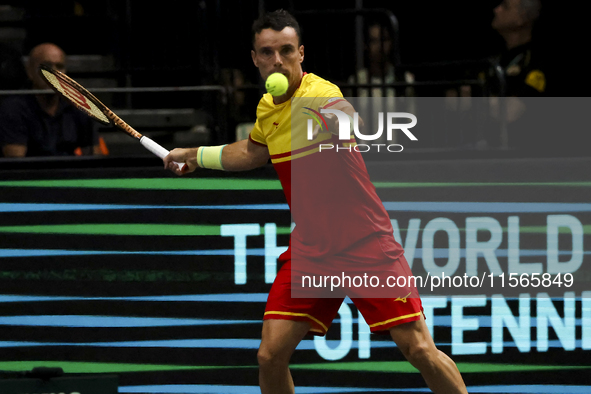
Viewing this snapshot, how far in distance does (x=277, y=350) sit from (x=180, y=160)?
3.78ft

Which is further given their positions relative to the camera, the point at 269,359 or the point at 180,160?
the point at 180,160

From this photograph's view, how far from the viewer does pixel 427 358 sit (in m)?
4.13

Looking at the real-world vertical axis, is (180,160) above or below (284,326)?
above

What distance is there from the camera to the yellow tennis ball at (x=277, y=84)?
399 cm

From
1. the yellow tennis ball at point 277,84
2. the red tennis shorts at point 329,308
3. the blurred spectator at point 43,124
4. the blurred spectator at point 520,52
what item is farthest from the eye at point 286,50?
the blurred spectator at point 520,52

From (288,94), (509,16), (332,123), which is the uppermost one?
(509,16)

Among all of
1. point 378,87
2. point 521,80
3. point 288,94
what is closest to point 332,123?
point 288,94

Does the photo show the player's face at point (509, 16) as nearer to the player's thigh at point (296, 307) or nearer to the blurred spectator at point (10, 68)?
the player's thigh at point (296, 307)

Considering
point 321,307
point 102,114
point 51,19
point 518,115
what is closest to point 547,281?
point 518,115

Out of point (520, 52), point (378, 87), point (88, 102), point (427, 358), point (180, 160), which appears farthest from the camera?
point (520, 52)

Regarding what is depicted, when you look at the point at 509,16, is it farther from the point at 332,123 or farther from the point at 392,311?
the point at 392,311

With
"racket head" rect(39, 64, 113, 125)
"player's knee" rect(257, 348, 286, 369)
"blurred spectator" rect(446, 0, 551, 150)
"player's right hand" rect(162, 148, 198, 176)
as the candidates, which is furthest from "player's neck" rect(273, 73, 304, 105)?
"blurred spectator" rect(446, 0, 551, 150)

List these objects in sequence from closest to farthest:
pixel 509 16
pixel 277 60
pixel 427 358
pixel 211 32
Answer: pixel 427 358
pixel 277 60
pixel 509 16
pixel 211 32

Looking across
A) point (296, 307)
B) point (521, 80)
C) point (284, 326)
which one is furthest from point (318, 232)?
point (521, 80)
